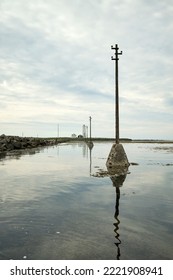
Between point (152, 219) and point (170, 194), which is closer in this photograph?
point (152, 219)

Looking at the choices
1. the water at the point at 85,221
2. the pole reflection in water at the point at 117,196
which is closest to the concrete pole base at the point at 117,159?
the pole reflection in water at the point at 117,196

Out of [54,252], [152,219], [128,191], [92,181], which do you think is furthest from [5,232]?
[92,181]

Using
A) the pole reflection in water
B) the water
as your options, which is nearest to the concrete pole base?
the pole reflection in water

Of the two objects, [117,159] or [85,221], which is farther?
[117,159]

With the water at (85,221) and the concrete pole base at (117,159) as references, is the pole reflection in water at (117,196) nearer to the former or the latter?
the water at (85,221)

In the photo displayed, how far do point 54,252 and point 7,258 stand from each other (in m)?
1.01

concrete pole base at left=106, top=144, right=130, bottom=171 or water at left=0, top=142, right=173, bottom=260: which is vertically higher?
concrete pole base at left=106, top=144, right=130, bottom=171

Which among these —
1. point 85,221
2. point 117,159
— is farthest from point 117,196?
point 117,159

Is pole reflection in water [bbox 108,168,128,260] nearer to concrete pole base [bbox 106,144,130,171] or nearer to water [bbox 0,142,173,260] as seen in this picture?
water [bbox 0,142,173,260]

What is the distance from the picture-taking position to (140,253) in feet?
22.0

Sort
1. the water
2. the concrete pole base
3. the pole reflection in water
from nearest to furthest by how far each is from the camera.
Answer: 1. the water
2. the pole reflection in water
3. the concrete pole base

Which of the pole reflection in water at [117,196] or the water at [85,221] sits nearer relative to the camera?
the water at [85,221]

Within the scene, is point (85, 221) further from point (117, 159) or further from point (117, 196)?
point (117, 159)
